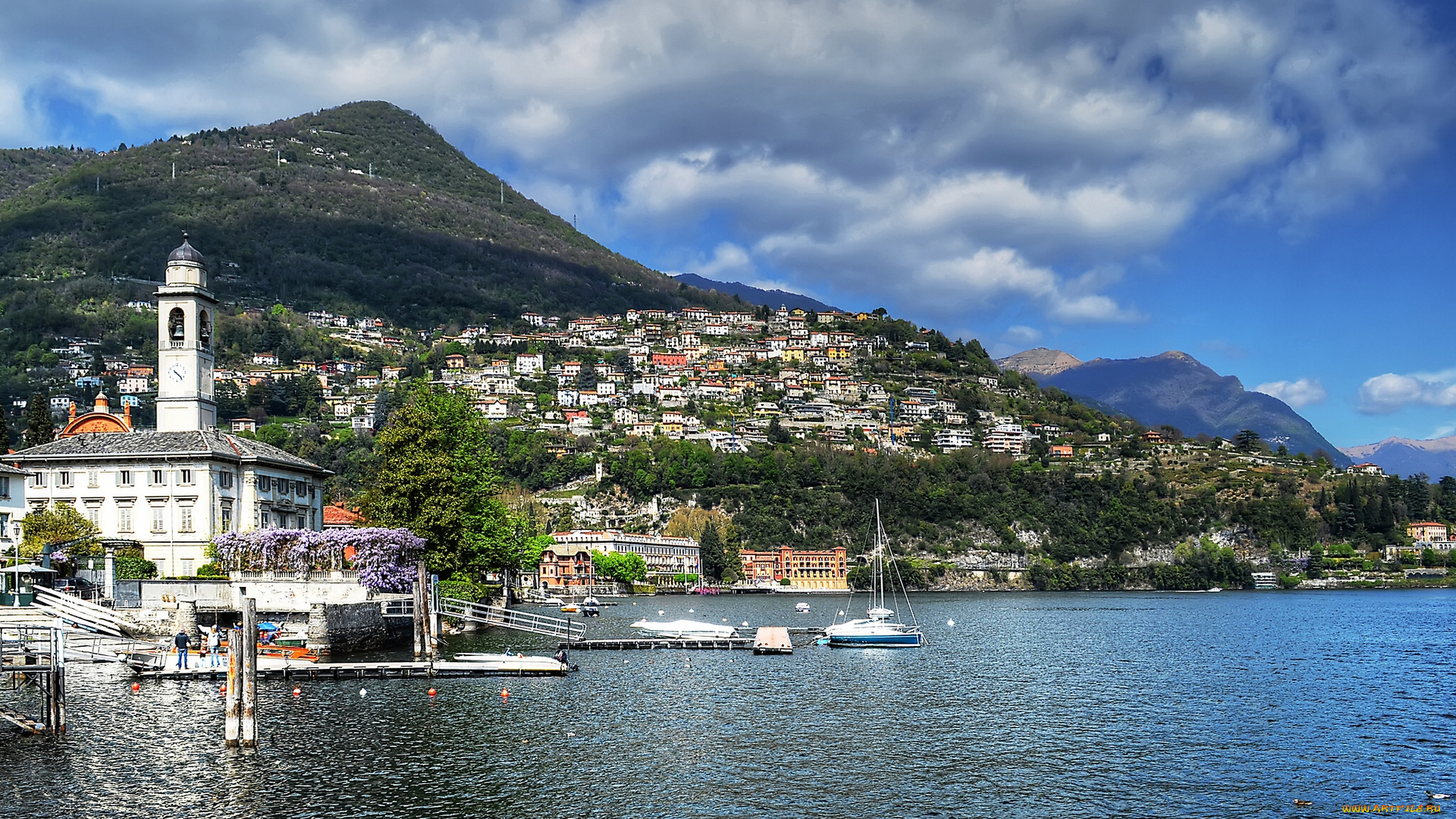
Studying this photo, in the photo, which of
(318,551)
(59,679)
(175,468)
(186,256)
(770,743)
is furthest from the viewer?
(186,256)

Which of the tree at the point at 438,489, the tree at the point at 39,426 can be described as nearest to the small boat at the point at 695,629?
the tree at the point at 438,489

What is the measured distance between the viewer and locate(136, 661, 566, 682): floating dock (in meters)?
49.3

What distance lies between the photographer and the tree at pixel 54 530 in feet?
209

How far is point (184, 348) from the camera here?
71.8m

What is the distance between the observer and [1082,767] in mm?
35250

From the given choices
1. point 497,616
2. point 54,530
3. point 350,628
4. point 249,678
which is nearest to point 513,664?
point 350,628

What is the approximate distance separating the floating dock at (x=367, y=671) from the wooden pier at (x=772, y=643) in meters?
17.6

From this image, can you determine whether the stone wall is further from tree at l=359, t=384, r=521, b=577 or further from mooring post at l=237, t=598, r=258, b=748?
mooring post at l=237, t=598, r=258, b=748

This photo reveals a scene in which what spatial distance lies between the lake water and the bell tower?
2203 cm

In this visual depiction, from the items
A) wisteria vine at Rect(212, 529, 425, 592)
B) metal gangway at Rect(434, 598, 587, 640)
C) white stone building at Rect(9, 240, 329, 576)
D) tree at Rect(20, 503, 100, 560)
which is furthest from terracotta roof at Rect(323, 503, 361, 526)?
wisteria vine at Rect(212, 529, 425, 592)

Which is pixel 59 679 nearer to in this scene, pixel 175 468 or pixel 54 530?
pixel 54 530

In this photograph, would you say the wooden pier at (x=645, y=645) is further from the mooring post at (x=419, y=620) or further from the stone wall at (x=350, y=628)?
the mooring post at (x=419, y=620)

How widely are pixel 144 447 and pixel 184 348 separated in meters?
6.14

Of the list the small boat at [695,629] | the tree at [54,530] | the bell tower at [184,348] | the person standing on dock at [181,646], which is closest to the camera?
the person standing on dock at [181,646]
